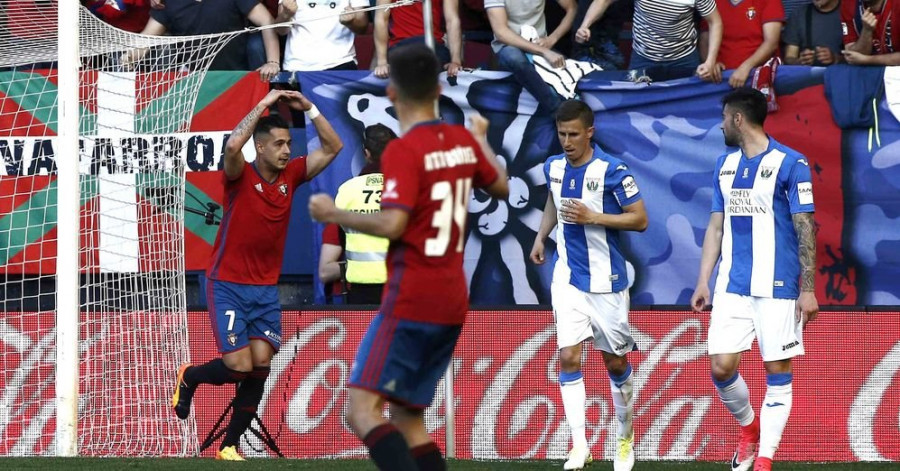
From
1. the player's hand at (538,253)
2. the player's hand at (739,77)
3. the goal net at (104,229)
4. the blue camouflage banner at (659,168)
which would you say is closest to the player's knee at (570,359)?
the player's hand at (538,253)

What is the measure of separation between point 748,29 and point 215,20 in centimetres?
429

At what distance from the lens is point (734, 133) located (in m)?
7.13

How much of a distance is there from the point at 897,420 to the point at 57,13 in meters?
6.25

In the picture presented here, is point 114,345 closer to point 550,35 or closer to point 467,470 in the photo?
point 467,470

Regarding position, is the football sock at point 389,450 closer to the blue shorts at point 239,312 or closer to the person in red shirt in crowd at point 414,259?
the person in red shirt in crowd at point 414,259

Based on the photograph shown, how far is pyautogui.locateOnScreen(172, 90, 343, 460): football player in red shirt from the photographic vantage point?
26.0ft

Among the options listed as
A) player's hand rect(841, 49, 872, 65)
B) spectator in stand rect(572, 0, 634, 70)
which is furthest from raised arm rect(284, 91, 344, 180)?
player's hand rect(841, 49, 872, 65)

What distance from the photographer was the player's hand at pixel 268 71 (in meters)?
9.86

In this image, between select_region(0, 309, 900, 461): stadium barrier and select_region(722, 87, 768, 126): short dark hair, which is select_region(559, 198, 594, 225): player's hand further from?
select_region(0, 309, 900, 461): stadium barrier

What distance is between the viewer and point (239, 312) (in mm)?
7988

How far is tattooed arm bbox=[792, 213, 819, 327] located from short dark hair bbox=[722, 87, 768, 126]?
61cm

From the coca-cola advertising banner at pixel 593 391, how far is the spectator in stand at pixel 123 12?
3266mm

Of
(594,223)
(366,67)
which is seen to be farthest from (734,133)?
(366,67)

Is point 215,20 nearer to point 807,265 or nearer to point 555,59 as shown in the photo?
point 555,59
